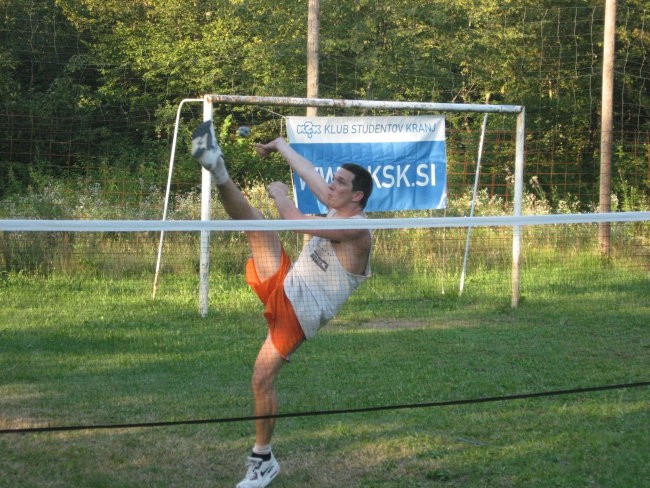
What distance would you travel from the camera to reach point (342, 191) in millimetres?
5324

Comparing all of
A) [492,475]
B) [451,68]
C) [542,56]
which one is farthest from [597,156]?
[492,475]

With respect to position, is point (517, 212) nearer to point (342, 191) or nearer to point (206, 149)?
point (342, 191)

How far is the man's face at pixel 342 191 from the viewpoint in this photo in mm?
5297

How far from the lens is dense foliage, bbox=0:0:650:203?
760 inches

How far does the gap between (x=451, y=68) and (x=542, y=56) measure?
2.24 m

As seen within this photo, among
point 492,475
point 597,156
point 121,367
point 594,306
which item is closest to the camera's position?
point 492,475

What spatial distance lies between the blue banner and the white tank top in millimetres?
4948

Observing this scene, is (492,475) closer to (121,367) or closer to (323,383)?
(323,383)

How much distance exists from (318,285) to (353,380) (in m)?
2.51

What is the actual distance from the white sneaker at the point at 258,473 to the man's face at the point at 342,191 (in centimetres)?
155

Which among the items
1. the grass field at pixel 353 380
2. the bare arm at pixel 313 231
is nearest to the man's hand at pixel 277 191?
the bare arm at pixel 313 231

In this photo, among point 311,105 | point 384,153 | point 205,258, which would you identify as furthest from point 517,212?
point 205,258

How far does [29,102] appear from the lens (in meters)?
18.9

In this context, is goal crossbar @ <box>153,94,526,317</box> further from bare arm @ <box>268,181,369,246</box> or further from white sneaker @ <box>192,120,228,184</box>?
white sneaker @ <box>192,120,228,184</box>
